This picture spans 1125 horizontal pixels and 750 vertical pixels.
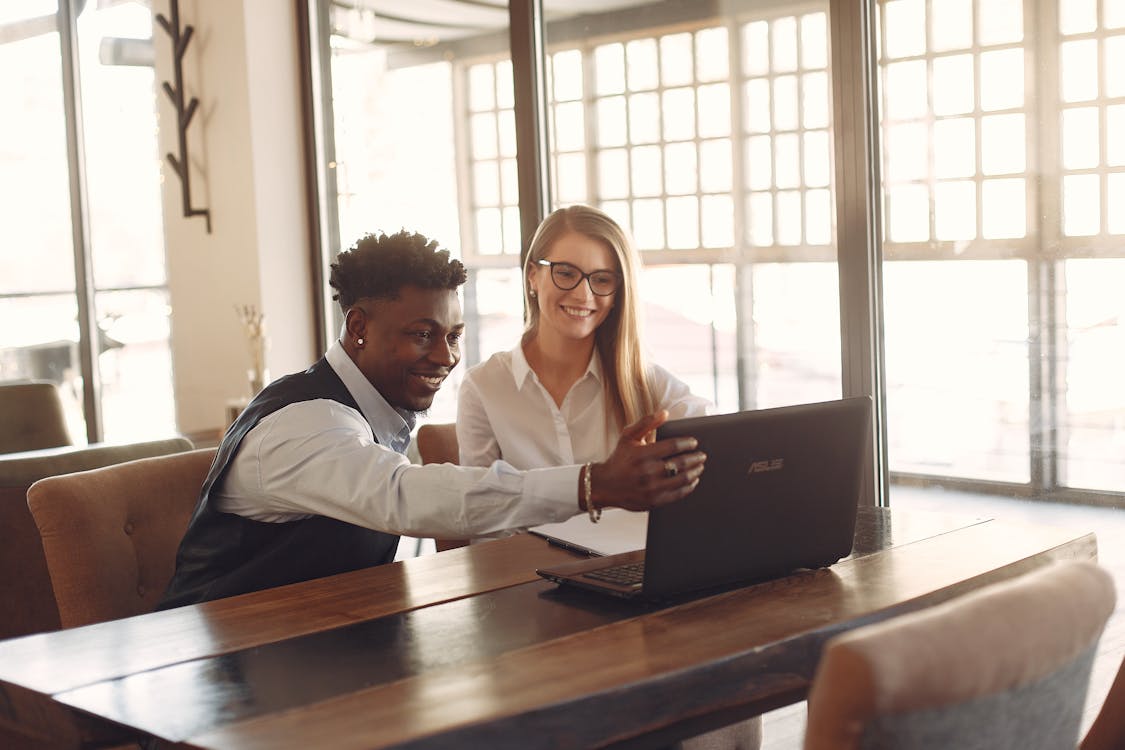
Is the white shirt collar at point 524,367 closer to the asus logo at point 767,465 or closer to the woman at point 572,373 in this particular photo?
the woman at point 572,373

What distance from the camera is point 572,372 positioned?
104 inches

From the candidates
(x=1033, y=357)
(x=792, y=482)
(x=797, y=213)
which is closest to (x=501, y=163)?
(x=797, y=213)

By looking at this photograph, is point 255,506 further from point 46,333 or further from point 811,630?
point 46,333

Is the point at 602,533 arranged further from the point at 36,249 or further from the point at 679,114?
the point at 36,249

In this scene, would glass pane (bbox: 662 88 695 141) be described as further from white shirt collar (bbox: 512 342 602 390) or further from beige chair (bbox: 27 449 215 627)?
beige chair (bbox: 27 449 215 627)

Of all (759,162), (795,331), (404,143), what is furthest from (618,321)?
(404,143)

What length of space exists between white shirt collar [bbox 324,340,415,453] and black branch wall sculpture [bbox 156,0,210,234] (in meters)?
3.15

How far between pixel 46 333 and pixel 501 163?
2.76 m

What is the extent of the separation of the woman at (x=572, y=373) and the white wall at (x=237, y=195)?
2.39m

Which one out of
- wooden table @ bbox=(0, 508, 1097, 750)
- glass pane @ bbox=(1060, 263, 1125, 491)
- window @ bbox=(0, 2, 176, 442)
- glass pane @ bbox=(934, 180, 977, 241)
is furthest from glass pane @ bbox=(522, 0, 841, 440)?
window @ bbox=(0, 2, 176, 442)

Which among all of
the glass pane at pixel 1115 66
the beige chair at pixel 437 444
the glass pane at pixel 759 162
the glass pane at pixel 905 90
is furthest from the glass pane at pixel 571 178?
the glass pane at pixel 1115 66

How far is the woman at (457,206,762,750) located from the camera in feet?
8.43

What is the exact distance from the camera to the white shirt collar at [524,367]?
2.60 m

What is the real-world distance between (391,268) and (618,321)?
2.48 ft
